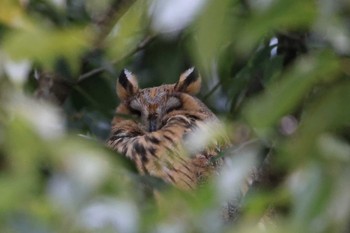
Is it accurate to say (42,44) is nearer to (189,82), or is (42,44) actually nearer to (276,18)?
(276,18)

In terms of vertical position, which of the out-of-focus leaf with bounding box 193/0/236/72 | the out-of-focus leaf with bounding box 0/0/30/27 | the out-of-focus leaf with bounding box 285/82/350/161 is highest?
the out-of-focus leaf with bounding box 0/0/30/27

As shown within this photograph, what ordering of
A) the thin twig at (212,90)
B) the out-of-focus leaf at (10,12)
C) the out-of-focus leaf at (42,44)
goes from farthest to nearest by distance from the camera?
1. the thin twig at (212,90)
2. the out-of-focus leaf at (10,12)
3. the out-of-focus leaf at (42,44)

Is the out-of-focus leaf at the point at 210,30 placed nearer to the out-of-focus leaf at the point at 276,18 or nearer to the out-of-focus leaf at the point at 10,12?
the out-of-focus leaf at the point at 276,18

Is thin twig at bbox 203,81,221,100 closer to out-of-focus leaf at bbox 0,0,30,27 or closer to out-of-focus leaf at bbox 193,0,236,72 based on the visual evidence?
out-of-focus leaf at bbox 0,0,30,27

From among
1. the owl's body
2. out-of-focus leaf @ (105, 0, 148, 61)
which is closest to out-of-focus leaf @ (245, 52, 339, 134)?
out-of-focus leaf @ (105, 0, 148, 61)

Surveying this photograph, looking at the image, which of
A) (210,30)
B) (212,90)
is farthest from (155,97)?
(210,30)

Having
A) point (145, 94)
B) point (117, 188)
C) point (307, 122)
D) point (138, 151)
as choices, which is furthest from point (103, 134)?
point (307, 122)

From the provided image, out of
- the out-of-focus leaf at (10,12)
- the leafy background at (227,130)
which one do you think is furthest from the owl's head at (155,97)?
the out-of-focus leaf at (10,12)

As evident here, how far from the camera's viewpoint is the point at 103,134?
141 inches

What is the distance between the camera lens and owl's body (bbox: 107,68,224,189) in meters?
2.86

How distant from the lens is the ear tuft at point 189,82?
3447mm

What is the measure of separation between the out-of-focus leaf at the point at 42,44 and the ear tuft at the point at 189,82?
2084 millimetres

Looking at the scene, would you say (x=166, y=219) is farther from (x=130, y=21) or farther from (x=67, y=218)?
(x=130, y=21)

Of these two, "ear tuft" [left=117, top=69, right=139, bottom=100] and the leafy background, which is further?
"ear tuft" [left=117, top=69, right=139, bottom=100]
